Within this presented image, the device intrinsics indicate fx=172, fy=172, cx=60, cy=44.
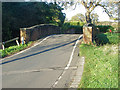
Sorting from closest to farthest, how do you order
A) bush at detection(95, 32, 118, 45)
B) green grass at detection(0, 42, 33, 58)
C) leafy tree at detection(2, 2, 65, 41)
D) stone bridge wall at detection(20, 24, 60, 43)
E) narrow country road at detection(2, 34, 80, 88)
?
narrow country road at detection(2, 34, 80, 88) → green grass at detection(0, 42, 33, 58) → stone bridge wall at detection(20, 24, 60, 43) → bush at detection(95, 32, 118, 45) → leafy tree at detection(2, 2, 65, 41)

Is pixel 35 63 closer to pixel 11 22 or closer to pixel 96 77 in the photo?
pixel 96 77

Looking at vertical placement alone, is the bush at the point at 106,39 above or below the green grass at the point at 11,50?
above

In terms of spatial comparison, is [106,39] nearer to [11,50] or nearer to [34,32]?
[34,32]

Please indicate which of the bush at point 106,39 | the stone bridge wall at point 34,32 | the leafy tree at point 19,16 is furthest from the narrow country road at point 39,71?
the leafy tree at point 19,16

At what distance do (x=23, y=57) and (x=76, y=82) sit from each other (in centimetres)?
535

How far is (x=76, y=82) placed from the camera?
A: 6.32m

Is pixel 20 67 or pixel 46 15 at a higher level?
pixel 46 15

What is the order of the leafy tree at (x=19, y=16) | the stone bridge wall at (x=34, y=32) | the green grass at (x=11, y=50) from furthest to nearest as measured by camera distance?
the leafy tree at (x=19, y=16), the stone bridge wall at (x=34, y=32), the green grass at (x=11, y=50)

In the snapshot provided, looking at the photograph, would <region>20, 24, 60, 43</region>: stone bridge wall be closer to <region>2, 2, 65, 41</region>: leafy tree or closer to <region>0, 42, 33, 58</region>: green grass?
<region>0, 42, 33, 58</region>: green grass

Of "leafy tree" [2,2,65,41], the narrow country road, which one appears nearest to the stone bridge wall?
the narrow country road

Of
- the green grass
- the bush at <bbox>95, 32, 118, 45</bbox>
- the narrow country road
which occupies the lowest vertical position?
the narrow country road

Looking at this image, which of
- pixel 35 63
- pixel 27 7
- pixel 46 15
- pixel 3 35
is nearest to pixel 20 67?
pixel 35 63

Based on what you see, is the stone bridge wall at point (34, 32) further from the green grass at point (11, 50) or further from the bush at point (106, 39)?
the bush at point (106, 39)

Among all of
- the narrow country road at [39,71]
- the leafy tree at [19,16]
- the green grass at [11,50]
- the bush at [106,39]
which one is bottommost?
the narrow country road at [39,71]
